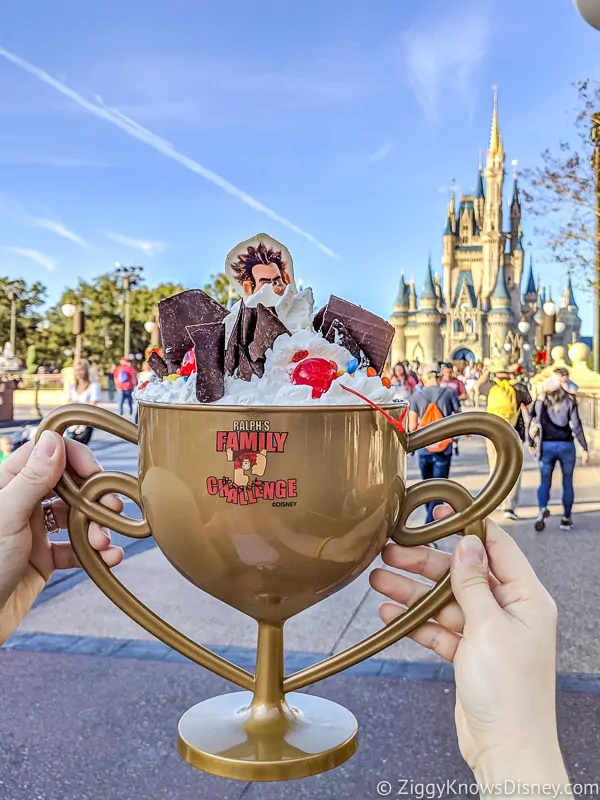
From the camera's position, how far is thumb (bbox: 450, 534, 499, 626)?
1234mm

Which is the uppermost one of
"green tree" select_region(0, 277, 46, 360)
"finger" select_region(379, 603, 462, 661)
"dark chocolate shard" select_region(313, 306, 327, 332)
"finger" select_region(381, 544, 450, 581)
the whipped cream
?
"green tree" select_region(0, 277, 46, 360)

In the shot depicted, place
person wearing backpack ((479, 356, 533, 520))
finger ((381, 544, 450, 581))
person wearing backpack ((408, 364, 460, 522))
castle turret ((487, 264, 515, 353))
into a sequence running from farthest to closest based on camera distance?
1. castle turret ((487, 264, 515, 353))
2. person wearing backpack ((479, 356, 533, 520))
3. person wearing backpack ((408, 364, 460, 522))
4. finger ((381, 544, 450, 581))

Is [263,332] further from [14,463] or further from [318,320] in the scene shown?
[14,463]

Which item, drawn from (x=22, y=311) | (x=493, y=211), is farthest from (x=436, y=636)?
(x=493, y=211)

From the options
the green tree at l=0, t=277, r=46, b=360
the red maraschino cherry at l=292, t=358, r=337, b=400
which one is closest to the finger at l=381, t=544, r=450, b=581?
the red maraschino cherry at l=292, t=358, r=337, b=400

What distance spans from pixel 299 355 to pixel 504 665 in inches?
22.3

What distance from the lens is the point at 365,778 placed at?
2.81 meters

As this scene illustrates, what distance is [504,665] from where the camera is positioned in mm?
1200

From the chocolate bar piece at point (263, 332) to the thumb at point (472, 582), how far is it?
17.0 inches

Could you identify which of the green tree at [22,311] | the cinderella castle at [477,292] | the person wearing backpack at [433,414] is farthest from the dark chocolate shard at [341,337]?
the cinderella castle at [477,292]

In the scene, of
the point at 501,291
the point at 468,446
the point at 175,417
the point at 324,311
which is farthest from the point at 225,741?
the point at 501,291

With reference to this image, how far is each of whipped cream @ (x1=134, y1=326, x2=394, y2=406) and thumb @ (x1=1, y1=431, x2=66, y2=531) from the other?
0.56 feet

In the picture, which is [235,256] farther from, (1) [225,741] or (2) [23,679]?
(2) [23,679]

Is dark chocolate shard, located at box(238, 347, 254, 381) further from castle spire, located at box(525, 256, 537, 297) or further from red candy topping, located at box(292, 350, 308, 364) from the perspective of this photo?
castle spire, located at box(525, 256, 537, 297)
